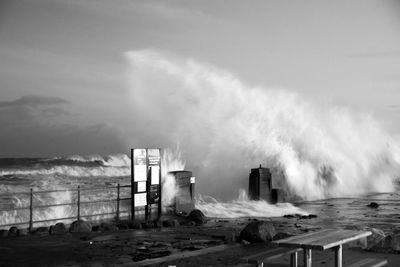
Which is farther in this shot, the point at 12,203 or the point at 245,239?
the point at 12,203

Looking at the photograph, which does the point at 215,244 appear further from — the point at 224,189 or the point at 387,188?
the point at 387,188

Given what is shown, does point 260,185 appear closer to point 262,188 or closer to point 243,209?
point 262,188

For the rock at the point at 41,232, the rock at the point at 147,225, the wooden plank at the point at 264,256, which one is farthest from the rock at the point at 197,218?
the wooden plank at the point at 264,256

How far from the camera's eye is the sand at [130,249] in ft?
34.4

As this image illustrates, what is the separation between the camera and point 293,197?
30.3 m

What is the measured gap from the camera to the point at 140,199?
60.2 feet

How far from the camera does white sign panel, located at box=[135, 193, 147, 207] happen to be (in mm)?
18219

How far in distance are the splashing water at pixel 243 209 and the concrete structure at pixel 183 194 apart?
112cm

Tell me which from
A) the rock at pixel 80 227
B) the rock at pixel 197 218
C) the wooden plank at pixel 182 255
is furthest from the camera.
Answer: the rock at pixel 197 218

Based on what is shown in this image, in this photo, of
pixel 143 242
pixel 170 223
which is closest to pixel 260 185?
pixel 170 223

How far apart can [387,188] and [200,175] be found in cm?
1496

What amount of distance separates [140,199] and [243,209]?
589 centimetres

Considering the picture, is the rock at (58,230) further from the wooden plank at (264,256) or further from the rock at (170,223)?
the wooden plank at (264,256)

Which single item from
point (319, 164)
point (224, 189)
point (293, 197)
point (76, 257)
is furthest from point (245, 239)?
point (319, 164)
